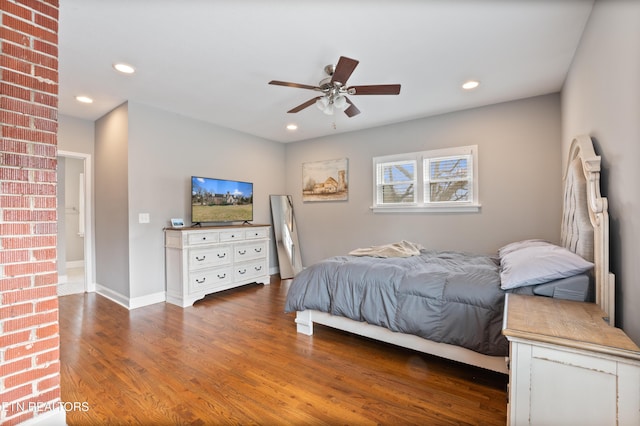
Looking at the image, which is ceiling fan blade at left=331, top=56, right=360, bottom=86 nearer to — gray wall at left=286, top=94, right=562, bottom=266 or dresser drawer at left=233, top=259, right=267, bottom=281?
gray wall at left=286, top=94, right=562, bottom=266

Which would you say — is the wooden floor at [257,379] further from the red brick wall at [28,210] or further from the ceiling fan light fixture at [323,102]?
the ceiling fan light fixture at [323,102]

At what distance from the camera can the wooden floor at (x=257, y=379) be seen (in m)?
1.69

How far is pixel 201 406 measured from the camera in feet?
5.78

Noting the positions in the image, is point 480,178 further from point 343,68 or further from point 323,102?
point 343,68

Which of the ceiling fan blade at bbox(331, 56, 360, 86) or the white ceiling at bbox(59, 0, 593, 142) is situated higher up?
the white ceiling at bbox(59, 0, 593, 142)

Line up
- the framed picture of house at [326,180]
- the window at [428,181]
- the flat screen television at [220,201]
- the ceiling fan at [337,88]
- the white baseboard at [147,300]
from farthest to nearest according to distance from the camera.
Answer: the framed picture of house at [326,180]
the flat screen television at [220,201]
the window at [428,181]
the white baseboard at [147,300]
the ceiling fan at [337,88]

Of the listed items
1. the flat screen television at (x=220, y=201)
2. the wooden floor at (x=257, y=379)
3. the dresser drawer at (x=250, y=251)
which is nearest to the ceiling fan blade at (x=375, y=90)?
the wooden floor at (x=257, y=379)

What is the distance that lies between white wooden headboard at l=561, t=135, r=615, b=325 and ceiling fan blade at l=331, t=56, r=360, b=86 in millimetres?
1672

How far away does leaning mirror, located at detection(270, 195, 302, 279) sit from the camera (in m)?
5.40

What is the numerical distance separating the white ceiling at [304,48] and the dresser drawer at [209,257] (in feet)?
6.34

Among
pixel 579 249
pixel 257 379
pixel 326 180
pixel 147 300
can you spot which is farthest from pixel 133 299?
pixel 579 249

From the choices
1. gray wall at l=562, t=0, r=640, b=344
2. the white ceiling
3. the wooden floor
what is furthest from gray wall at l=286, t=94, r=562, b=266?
the wooden floor

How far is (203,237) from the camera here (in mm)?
3949

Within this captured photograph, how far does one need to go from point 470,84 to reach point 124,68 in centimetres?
355
